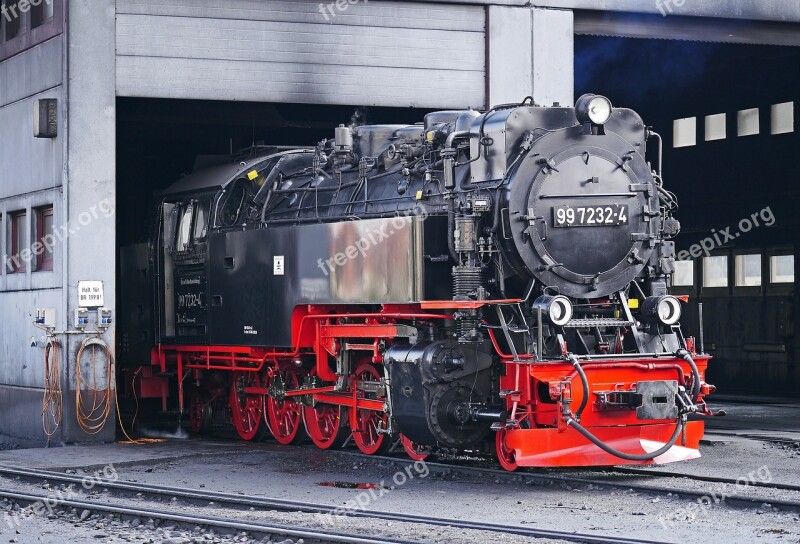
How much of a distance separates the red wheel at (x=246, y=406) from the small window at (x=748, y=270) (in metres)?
13.3

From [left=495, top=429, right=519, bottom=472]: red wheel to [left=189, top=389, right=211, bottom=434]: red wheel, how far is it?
276 inches

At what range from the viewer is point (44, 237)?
1717cm

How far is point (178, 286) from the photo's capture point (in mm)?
17766

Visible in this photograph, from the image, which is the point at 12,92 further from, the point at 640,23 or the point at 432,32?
the point at 640,23

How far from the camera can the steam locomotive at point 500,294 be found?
1190cm

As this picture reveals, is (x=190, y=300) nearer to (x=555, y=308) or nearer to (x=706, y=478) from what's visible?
(x=555, y=308)

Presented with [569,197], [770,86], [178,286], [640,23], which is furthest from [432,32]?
[770,86]

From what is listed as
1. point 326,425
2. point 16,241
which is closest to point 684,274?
point 326,425

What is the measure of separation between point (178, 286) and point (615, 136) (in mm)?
7409

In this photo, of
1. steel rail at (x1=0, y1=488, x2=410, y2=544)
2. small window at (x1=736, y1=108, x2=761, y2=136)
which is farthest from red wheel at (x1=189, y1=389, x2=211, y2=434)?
small window at (x1=736, y1=108, x2=761, y2=136)

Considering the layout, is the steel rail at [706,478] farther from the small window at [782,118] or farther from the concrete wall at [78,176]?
the small window at [782,118]

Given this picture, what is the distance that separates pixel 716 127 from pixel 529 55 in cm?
1125

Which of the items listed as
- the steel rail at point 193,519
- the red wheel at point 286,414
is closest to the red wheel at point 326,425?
the red wheel at point 286,414

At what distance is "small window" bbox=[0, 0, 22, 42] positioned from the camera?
1833 centimetres
